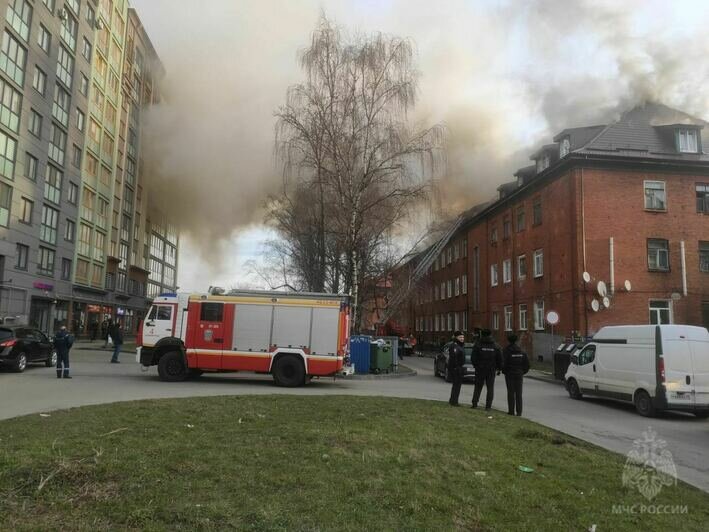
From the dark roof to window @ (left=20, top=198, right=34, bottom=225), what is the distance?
29.9 m

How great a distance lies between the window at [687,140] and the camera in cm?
2712

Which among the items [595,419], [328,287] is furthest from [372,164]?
[595,419]

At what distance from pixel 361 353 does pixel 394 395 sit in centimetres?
635

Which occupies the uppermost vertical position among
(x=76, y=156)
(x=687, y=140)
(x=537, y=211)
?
(x=76, y=156)

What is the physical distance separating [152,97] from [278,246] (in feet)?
87.4

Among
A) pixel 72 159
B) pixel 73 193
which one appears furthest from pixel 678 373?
pixel 73 193

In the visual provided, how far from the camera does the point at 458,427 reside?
7.66m

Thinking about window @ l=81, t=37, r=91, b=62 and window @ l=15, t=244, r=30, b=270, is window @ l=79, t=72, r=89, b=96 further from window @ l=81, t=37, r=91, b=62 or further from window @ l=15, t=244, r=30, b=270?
window @ l=15, t=244, r=30, b=270

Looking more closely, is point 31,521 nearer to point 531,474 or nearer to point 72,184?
point 531,474

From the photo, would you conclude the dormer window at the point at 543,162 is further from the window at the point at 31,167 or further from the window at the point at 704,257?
the window at the point at 31,167

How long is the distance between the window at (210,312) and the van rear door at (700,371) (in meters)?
11.3

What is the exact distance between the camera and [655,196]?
Result: 2673 cm

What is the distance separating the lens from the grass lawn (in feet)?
13.0

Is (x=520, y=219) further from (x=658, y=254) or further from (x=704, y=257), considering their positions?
(x=704, y=257)
